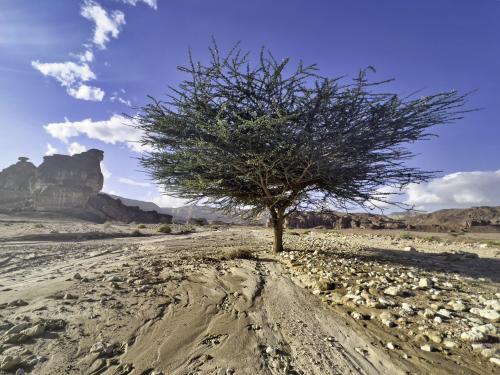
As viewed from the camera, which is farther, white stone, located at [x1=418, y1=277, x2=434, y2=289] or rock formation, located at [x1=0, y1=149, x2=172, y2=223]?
rock formation, located at [x1=0, y1=149, x2=172, y2=223]

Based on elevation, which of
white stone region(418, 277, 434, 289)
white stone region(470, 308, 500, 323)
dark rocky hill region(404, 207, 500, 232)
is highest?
dark rocky hill region(404, 207, 500, 232)

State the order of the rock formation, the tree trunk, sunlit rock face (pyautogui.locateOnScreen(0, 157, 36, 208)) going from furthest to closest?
sunlit rock face (pyautogui.locateOnScreen(0, 157, 36, 208)), the rock formation, the tree trunk

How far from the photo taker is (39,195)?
65500 millimetres

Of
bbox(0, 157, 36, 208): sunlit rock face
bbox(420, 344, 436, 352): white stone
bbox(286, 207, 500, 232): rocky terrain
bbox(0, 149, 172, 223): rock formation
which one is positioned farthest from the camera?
bbox(0, 157, 36, 208): sunlit rock face

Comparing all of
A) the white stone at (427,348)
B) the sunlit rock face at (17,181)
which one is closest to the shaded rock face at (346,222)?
the white stone at (427,348)

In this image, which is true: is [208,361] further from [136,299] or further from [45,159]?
[45,159]

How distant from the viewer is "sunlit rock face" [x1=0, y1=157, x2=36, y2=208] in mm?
70188

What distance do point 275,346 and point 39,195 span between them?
256 feet

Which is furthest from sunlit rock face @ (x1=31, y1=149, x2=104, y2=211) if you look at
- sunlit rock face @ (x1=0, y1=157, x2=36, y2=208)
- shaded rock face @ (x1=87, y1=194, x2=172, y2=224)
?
sunlit rock face @ (x1=0, y1=157, x2=36, y2=208)

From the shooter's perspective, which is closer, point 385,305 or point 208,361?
point 208,361

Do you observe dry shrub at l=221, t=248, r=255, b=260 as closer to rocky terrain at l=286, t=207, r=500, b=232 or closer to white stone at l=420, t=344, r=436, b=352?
white stone at l=420, t=344, r=436, b=352

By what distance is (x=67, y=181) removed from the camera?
70.9 meters

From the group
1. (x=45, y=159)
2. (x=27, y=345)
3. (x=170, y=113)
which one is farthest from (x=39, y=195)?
(x=27, y=345)

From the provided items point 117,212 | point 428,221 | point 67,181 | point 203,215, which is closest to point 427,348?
point 117,212
